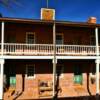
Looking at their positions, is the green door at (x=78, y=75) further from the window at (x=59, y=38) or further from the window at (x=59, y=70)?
the window at (x=59, y=38)

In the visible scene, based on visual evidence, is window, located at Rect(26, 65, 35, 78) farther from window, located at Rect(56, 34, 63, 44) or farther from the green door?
the green door

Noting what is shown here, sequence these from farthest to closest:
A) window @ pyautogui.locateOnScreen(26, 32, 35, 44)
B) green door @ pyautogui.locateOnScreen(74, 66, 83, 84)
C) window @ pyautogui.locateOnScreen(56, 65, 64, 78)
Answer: green door @ pyautogui.locateOnScreen(74, 66, 83, 84), window @ pyautogui.locateOnScreen(56, 65, 64, 78), window @ pyautogui.locateOnScreen(26, 32, 35, 44)

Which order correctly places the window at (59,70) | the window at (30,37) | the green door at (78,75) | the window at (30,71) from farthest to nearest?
the green door at (78,75), the window at (59,70), the window at (30,37), the window at (30,71)

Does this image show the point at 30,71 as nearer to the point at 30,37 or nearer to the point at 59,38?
the point at 30,37

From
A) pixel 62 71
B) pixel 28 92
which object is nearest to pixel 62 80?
pixel 62 71

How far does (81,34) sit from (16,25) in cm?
716

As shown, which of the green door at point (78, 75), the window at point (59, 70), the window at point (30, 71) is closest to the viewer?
the window at point (30, 71)

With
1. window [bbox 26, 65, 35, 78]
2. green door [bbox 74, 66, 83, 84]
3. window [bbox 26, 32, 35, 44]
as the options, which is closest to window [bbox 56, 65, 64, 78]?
green door [bbox 74, 66, 83, 84]

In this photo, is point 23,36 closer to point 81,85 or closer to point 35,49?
point 35,49

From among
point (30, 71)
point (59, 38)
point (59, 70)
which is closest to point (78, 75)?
point (59, 70)

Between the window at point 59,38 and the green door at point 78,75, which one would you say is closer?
the window at point 59,38

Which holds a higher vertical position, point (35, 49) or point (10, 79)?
point (35, 49)

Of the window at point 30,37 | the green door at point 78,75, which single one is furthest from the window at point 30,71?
the green door at point 78,75

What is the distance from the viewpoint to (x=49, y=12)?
24875mm
